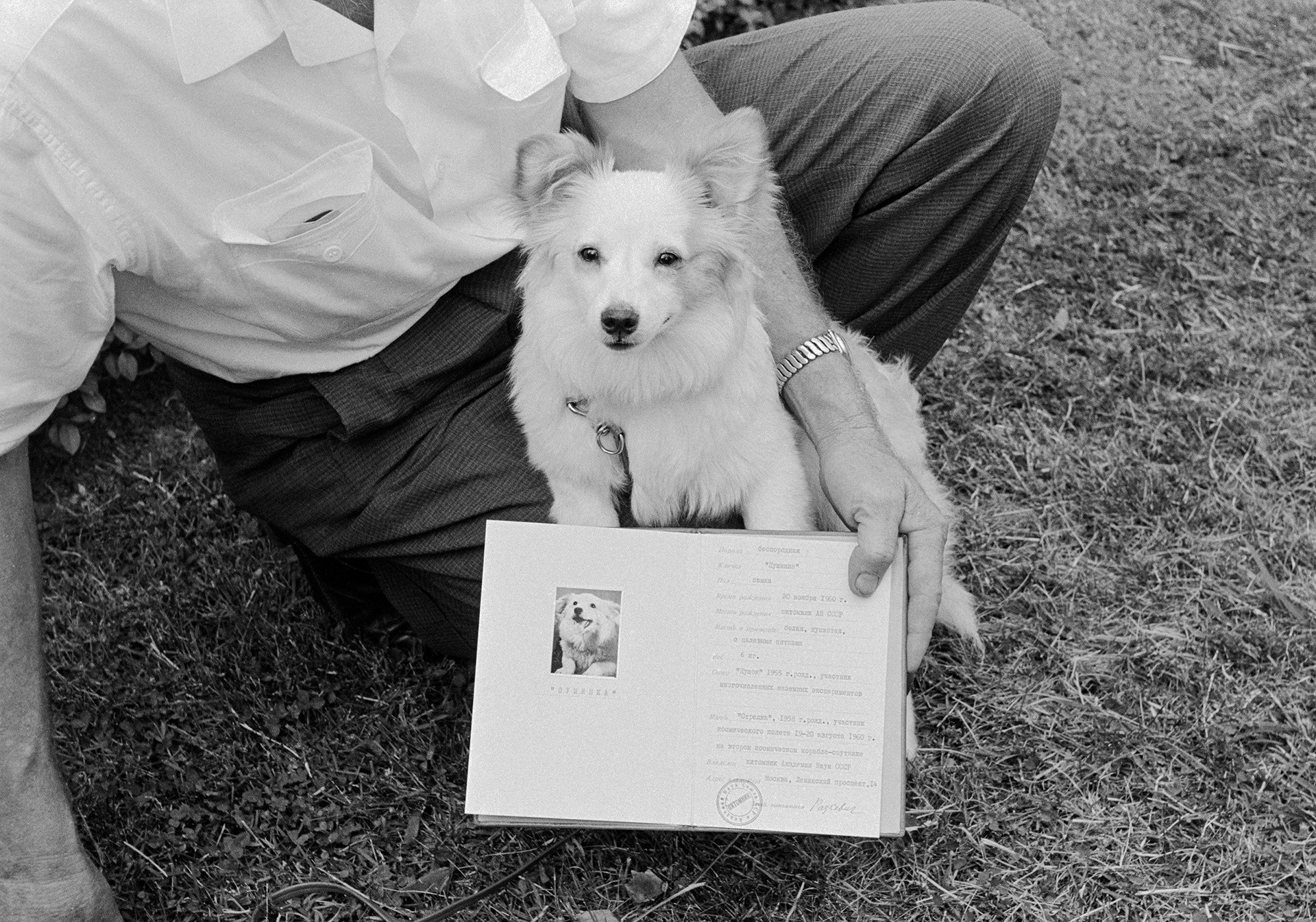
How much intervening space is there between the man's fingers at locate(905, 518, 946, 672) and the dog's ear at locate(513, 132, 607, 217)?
838 millimetres

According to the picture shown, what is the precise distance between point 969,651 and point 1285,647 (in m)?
0.67

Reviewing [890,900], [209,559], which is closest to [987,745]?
[890,900]

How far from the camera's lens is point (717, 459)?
2133 millimetres

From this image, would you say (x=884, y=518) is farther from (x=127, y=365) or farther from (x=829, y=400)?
(x=127, y=365)

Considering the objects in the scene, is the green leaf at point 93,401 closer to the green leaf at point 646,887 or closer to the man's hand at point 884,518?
the green leaf at point 646,887

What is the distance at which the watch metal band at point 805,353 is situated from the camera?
2215 millimetres

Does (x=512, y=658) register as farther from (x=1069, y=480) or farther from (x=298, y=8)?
(x=1069, y=480)

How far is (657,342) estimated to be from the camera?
213 centimetres

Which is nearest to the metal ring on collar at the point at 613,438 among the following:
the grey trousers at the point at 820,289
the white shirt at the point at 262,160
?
the grey trousers at the point at 820,289

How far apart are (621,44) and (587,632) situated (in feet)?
3.61

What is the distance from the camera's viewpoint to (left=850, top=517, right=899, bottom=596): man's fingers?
1890 millimetres

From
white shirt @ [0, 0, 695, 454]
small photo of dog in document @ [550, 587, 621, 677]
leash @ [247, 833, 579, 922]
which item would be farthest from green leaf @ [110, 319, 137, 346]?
small photo of dog in document @ [550, 587, 621, 677]

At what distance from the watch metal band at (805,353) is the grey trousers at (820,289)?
434 mm

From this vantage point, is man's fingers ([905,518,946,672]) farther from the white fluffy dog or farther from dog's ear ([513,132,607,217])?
dog's ear ([513,132,607,217])
